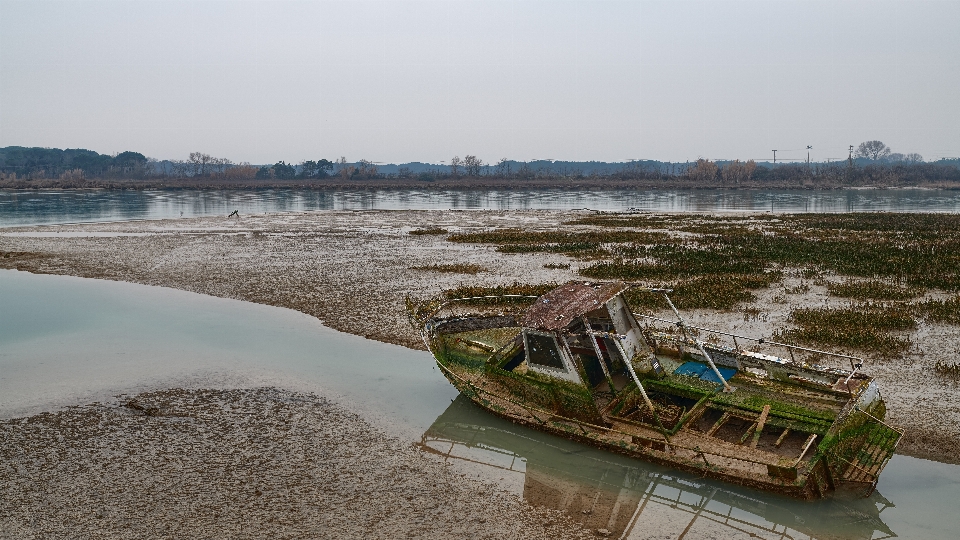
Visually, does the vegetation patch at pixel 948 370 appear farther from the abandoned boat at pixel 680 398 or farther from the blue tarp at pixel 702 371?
the blue tarp at pixel 702 371

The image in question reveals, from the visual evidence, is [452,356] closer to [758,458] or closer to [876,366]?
[758,458]

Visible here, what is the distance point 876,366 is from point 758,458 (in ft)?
28.4

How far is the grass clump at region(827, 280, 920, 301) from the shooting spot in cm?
2645

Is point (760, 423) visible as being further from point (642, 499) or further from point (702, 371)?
point (642, 499)

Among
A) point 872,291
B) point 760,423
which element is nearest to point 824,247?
point 872,291

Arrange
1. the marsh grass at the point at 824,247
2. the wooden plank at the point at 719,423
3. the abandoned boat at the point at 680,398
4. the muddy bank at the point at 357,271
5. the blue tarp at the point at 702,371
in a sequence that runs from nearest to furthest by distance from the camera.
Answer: the abandoned boat at the point at 680,398 → the wooden plank at the point at 719,423 → the blue tarp at the point at 702,371 → the muddy bank at the point at 357,271 → the marsh grass at the point at 824,247

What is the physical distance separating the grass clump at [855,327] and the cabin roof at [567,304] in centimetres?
910

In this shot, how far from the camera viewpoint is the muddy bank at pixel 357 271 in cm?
1741

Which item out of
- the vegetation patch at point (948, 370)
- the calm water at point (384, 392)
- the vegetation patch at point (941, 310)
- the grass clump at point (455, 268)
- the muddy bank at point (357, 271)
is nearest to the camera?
the calm water at point (384, 392)

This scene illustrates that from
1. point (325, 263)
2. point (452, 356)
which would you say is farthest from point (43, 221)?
point (452, 356)

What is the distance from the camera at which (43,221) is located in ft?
212

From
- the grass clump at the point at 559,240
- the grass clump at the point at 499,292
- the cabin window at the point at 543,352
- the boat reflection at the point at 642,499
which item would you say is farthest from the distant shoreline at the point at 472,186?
the boat reflection at the point at 642,499

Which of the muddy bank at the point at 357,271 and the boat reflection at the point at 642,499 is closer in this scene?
the boat reflection at the point at 642,499

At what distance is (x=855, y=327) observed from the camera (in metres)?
22.0
